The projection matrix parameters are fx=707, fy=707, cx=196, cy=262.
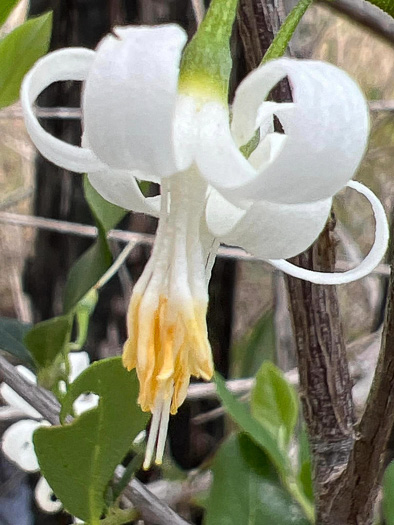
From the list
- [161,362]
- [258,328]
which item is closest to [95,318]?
[258,328]

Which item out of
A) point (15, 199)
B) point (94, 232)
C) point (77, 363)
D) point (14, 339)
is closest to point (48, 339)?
point (14, 339)

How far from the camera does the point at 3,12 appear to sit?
41 cm

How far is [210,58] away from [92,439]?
23 cm

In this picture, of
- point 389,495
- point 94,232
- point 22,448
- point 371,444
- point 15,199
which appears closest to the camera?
point 371,444

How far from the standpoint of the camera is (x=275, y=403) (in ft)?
1.89

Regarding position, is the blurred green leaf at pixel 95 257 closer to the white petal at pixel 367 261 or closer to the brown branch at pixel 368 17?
the white petal at pixel 367 261

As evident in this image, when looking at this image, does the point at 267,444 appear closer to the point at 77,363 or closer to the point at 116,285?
the point at 77,363

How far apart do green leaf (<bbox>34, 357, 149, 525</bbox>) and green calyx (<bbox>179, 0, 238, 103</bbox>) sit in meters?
0.17

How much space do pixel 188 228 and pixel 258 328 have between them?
0.71 m

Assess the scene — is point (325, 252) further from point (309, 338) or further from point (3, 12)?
point (3, 12)

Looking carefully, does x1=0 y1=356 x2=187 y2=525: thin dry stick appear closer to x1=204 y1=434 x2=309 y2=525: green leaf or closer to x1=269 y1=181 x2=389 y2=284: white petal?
x1=204 y1=434 x2=309 y2=525: green leaf

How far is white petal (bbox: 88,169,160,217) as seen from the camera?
0.85 feet

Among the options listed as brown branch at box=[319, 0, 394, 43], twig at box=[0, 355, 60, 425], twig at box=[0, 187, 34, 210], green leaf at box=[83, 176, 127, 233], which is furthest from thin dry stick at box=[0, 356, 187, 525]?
twig at box=[0, 187, 34, 210]

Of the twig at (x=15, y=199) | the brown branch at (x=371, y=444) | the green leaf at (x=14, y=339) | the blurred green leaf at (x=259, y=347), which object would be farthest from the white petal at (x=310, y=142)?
the twig at (x=15, y=199)
